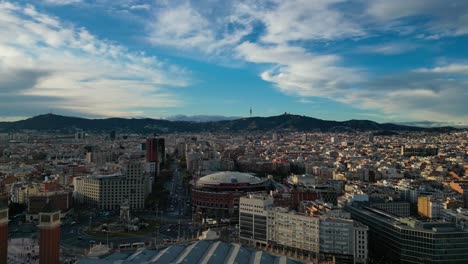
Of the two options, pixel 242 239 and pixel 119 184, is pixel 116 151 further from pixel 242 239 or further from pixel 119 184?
pixel 242 239

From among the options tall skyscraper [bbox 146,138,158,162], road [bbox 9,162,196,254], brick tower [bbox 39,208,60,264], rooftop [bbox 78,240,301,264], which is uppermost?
tall skyscraper [bbox 146,138,158,162]

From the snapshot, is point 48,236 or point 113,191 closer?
point 48,236

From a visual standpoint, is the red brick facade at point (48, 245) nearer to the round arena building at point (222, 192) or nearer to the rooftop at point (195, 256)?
the rooftop at point (195, 256)

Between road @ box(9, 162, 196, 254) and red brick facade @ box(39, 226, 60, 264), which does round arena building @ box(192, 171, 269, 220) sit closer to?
road @ box(9, 162, 196, 254)

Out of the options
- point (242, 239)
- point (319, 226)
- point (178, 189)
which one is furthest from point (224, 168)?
point (319, 226)

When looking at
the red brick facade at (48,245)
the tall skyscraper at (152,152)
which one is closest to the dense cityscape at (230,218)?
the red brick facade at (48,245)

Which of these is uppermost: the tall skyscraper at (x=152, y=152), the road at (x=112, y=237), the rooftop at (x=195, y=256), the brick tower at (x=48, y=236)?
the tall skyscraper at (x=152, y=152)

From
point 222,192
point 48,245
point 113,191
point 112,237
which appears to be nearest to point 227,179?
point 222,192

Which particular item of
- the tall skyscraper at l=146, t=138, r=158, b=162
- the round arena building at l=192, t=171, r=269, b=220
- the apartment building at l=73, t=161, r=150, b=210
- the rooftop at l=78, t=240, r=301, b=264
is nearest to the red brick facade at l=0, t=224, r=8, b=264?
the rooftop at l=78, t=240, r=301, b=264

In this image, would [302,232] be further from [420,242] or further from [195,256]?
[195,256]
